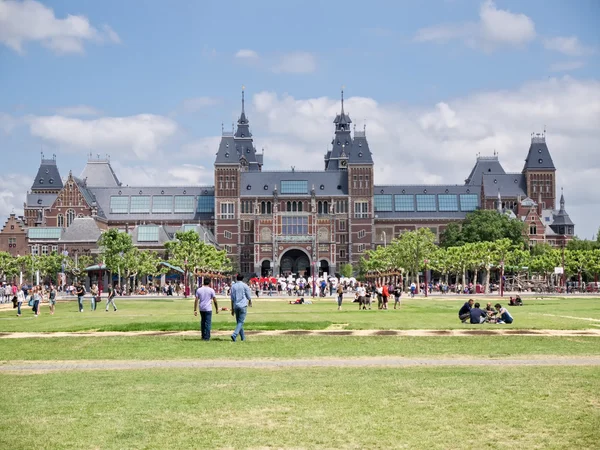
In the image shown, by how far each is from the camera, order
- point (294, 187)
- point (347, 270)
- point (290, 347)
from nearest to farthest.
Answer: point (290, 347)
point (347, 270)
point (294, 187)

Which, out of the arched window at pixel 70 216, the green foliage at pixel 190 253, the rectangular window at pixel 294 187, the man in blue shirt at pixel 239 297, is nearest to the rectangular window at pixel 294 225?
the rectangular window at pixel 294 187

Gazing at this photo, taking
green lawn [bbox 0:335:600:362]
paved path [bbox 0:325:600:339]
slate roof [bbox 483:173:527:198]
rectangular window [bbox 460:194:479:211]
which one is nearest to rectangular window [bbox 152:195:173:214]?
rectangular window [bbox 460:194:479:211]

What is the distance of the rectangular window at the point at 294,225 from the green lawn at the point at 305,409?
453 ft

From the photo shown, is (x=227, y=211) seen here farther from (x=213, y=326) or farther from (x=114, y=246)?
(x=213, y=326)

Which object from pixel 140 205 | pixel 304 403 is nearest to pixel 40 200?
pixel 140 205

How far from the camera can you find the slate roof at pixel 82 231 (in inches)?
5271

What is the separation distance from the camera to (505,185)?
16012 cm

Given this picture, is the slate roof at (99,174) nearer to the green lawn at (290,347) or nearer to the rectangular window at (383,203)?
the rectangular window at (383,203)

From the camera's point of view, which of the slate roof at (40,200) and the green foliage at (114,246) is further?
the slate roof at (40,200)

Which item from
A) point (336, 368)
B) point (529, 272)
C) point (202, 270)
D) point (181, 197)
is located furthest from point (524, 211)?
point (336, 368)

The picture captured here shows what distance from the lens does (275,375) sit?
16938 mm

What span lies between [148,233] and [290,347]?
4677 inches

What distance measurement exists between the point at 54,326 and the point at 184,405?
21.4 metres

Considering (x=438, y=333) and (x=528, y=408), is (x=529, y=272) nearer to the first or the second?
(x=438, y=333)
